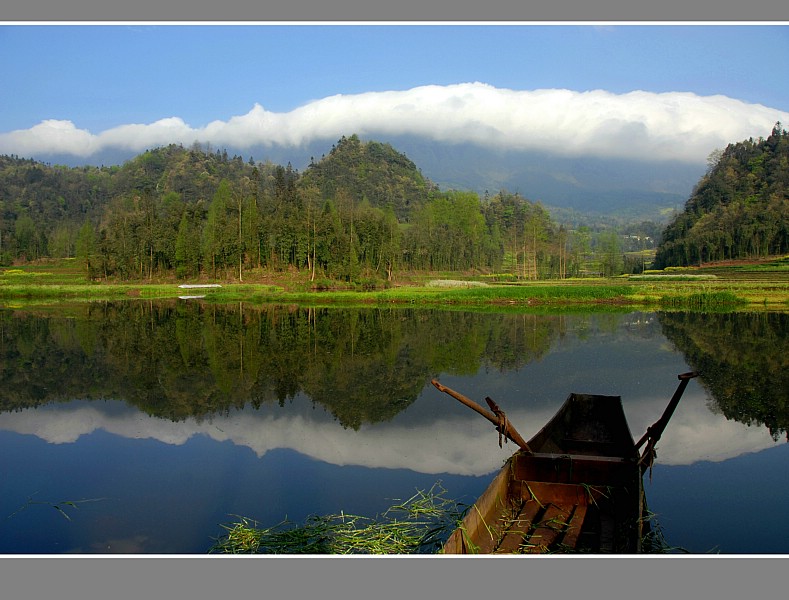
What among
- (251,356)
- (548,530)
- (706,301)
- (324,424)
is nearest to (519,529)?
(548,530)

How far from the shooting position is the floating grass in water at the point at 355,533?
23.9 ft

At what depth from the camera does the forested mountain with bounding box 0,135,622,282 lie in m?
65.7

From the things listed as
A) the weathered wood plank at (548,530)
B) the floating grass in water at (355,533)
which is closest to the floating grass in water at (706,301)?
the weathered wood plank at (548,530)

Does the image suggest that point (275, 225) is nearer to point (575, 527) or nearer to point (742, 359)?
point (742, 359)

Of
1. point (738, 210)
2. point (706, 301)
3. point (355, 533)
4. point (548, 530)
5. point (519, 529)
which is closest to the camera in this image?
point (519, 529)

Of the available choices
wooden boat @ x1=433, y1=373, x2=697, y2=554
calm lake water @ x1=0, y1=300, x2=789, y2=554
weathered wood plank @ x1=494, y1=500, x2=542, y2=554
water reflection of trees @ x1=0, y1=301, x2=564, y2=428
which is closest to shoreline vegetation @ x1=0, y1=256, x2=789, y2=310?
water reflection of trees @ x1=0, y1=301, x2=564, y2=428

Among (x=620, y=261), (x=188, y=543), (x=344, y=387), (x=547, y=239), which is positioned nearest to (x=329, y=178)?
(x=547, y=239)

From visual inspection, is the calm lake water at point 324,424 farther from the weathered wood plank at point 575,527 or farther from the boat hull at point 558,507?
the weathered wood plank at point 575,527

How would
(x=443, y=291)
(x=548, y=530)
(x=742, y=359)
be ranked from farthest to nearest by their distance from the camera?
(x=443, y=291) < (x=742, y=359) < (x=548, y=530)

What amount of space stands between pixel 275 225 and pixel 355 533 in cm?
6009

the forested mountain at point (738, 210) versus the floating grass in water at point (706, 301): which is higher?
the forested mountain at point (738, 210)

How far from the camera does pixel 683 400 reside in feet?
51.3

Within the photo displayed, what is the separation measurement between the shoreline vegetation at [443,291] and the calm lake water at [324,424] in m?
15.7

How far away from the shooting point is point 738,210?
86.8 meters
